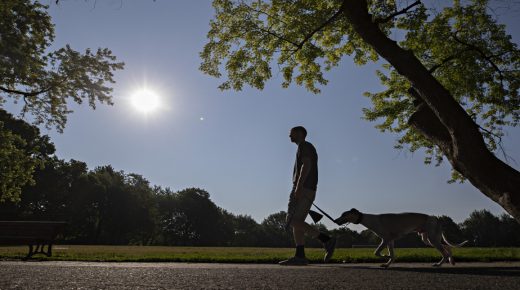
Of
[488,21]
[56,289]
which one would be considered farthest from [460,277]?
[488,21]

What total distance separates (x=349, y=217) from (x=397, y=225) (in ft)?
3.11

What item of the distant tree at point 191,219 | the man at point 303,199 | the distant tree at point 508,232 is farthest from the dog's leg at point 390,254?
the distant tree at point 191,219

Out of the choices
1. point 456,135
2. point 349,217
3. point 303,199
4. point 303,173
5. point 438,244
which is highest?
point 456,135

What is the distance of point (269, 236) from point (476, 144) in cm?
9383

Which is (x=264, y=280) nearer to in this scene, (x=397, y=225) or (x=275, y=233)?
(x=397, y=225)

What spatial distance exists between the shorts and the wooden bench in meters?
6.66

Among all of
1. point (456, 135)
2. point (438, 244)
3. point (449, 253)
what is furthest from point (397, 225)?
point (456, 135)

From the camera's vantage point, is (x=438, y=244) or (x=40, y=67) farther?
(x=40, y=67)

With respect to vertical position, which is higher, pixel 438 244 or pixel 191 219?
pixel 191 219

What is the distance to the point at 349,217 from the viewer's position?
815 centimetres

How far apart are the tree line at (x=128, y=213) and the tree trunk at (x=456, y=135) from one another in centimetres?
2657

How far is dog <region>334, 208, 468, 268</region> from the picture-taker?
7.89m

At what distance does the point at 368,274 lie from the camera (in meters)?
5.71

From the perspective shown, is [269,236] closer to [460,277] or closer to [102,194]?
[102,194]
